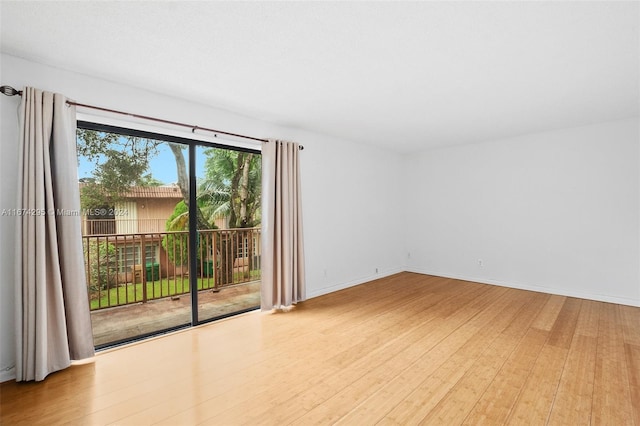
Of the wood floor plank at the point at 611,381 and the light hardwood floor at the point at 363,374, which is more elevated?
the light hardwood floor at the point at 363,374

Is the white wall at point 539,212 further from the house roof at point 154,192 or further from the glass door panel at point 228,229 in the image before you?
the house roof at point 154,192

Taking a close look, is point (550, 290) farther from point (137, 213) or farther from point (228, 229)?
point (137, 213)

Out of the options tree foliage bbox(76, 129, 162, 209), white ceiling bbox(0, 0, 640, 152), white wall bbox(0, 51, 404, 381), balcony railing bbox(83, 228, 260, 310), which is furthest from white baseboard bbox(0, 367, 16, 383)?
white ceiling bbox(0, 0, 640, 152)

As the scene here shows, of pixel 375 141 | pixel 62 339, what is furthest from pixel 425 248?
pixel 62 339

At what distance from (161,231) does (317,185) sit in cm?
220

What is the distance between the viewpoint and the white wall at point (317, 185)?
214 centimetres

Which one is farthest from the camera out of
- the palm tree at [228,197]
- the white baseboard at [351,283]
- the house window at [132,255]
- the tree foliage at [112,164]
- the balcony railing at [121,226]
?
the palm tree at [228,197]

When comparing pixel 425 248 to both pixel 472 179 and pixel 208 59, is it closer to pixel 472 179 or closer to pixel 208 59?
pixel 472 179

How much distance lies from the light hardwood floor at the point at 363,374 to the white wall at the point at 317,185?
2.82 ft

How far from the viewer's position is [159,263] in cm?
398

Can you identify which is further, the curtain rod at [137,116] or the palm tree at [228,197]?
the palm tree at [228,197]

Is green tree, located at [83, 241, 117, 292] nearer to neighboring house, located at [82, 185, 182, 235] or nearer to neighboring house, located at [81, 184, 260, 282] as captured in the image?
neighboring house, located at [81, 184, 260, 282]

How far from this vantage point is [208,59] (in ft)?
7.32

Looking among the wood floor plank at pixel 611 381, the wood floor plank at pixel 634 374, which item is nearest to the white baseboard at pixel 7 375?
the wood floor plank at pixel 611 381
